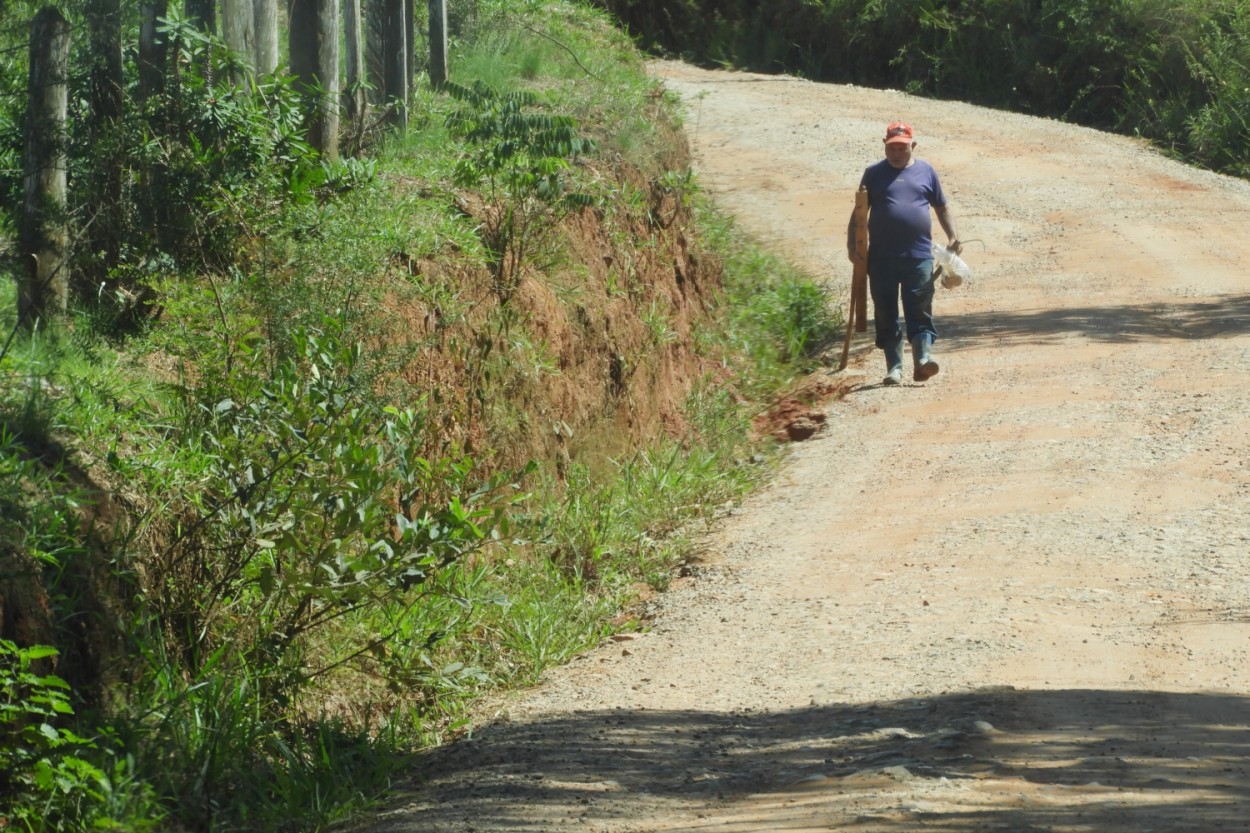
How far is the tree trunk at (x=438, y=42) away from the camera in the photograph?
45.3 feet

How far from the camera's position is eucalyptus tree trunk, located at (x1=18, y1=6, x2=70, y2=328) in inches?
266

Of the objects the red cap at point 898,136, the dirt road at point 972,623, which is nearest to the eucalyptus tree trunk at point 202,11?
the dirt road at point 972,623

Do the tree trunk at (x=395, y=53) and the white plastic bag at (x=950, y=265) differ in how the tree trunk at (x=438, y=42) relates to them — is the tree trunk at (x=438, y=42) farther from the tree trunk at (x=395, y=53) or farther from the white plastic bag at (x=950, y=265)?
the white plastic bag at (x=950, y=265)

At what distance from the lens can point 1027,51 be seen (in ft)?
81.1

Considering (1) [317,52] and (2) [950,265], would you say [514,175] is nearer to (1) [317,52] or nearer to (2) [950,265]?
(1) [317,52]

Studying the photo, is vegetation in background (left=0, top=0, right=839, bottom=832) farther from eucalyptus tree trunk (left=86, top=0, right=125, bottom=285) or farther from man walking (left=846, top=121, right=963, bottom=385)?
man walking (left=846, top=121, right=963, bottom=385)

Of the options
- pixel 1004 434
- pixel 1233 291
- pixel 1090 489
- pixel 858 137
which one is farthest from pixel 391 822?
pixel 858 137

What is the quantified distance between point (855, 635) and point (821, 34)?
74.9 ft

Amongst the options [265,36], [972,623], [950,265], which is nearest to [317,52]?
[265,36]

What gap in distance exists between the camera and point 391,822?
548 centimetres

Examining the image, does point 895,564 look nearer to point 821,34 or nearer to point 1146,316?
point 1146,316

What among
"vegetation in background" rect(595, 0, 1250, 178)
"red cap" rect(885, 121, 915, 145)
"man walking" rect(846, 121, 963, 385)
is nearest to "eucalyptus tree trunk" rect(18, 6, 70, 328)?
"man walking" rect(846, 121, 963, 385)

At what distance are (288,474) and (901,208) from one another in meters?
6.25

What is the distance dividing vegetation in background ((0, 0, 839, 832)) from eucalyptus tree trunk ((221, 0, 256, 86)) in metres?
0.27
